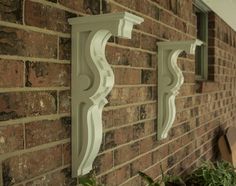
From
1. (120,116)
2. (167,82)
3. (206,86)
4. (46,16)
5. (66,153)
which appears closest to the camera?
(46,16)

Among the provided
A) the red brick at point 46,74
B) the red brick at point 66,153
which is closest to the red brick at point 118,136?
the red brick at point 66,153

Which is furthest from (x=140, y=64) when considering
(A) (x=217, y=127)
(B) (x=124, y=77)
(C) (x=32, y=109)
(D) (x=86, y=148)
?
(A) (x=217, y=127)

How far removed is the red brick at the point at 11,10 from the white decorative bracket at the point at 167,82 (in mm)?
895

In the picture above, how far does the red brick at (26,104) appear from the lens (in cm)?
82

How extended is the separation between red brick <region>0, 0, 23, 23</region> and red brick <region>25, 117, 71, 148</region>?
0.91 feet

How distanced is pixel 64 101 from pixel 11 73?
232mm

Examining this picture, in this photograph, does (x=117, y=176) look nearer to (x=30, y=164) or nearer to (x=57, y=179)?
(x=57, y=179)

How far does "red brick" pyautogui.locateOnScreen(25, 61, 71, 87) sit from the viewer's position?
2.94 feet

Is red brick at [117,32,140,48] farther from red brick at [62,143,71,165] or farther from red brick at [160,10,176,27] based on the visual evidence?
red brick at [62,143,71,165]

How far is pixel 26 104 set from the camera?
0.89 m

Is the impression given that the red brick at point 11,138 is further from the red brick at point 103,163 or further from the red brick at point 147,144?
the red brick at point 147,144

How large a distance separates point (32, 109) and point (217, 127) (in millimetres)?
2467

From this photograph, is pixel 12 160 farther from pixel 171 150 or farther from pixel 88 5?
pixel 171 150

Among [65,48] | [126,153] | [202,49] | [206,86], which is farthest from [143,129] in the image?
[202,49]
